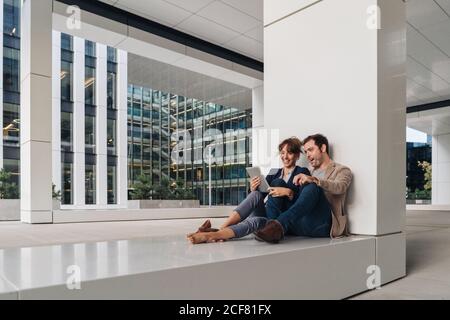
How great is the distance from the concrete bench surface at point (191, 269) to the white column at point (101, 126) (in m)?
21.3

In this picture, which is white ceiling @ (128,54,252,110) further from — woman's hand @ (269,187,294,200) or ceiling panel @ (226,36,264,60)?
woman's hand @ (269,187,294,200)

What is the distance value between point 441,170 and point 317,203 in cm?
2337

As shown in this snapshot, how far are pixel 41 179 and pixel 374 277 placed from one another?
23.8 ft

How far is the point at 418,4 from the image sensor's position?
26.1ft

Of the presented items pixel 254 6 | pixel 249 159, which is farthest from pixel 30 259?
pixel 249 159

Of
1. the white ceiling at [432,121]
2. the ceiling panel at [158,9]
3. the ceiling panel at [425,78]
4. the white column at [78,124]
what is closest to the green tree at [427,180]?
the white ceiling at [432,121]

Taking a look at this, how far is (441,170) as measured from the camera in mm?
23297

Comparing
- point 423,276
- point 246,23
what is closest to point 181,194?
point 246,23

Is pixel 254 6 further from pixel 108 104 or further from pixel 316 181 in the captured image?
pixel 108 104

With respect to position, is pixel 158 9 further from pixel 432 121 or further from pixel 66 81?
pixel 66 81

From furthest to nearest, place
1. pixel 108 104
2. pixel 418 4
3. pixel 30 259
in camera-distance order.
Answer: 1. pixel 108 104
2. pixel 418 4
3. pixel 30 259

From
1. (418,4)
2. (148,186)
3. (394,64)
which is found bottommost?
(148,186)

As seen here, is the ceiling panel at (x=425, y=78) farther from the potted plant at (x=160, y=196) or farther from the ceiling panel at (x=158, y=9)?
the potted plant at (x=160, y=196)

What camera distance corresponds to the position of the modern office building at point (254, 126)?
2.29 meters
